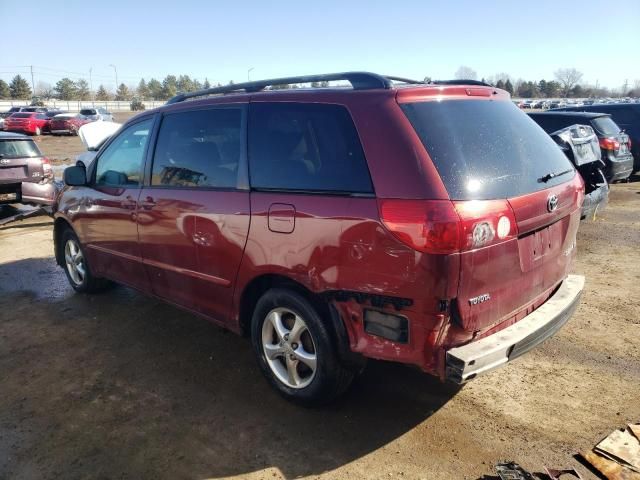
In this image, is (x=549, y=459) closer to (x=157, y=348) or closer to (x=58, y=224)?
(x=157, y=348)

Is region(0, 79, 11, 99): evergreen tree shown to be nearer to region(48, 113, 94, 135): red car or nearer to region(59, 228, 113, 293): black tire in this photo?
region(48, 113, 94, 135): red car

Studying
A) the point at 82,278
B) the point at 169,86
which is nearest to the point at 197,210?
the point at 82,278

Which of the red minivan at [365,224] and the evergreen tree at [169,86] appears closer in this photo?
the red minivan at [365,224]

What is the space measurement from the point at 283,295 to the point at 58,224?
147 inches

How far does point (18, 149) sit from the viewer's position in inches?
374

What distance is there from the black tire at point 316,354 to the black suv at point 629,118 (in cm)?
1202

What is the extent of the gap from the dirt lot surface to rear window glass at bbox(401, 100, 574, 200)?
4.53 feet

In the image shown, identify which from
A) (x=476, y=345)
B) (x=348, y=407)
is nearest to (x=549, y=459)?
(x=476, y=345)

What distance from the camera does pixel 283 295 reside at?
301 cm

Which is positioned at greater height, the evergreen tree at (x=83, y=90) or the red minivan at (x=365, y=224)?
the evergreen tree at (x=83, y=90)

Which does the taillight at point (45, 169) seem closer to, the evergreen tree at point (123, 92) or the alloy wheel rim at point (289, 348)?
the alloy wheel rim at point (289, 348)

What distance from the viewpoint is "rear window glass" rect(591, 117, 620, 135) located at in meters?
9.89

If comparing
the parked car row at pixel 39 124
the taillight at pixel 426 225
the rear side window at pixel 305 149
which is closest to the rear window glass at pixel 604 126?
the rear side window at pixel 305 149

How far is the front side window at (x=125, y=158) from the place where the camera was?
4.14 meters
